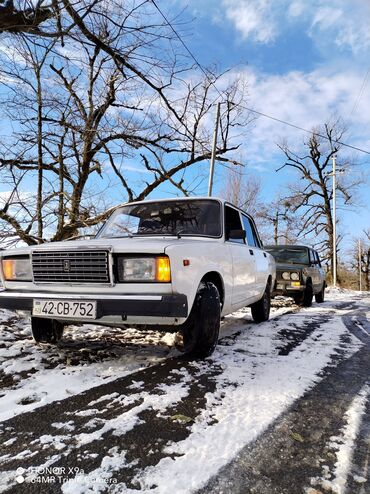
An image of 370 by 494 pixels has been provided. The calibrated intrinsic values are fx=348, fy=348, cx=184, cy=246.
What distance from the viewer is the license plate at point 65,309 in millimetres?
2824

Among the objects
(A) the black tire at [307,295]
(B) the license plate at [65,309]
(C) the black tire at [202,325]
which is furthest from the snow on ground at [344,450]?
(A) the black tire at [307,295]

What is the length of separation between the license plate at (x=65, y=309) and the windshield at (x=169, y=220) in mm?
1307

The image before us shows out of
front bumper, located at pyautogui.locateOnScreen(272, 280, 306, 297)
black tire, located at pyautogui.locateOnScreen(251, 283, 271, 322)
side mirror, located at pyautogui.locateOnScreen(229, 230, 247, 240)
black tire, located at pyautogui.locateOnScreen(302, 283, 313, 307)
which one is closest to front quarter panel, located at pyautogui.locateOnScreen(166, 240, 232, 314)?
side mirror, located at pyautogui.locateOnScreen(229, 230, 247, 240)

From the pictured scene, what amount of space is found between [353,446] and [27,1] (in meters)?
5.37

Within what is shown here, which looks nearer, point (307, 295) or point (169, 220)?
point (169, 220)

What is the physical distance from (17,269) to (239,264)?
8.27 feet

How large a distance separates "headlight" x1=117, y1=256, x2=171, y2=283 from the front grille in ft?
0.47

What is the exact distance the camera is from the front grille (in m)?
2.96

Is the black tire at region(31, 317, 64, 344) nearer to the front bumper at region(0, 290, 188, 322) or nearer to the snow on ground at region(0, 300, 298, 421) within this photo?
the snow on ground at region(0, 300, 298, 421)

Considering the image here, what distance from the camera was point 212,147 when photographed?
39.6 feet

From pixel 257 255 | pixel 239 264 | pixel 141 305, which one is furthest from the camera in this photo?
pixel 257 255

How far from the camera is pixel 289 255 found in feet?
32.1

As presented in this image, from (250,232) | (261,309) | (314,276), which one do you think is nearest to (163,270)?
(250,232)

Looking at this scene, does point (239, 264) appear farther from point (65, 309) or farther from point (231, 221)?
point (65, 309)
